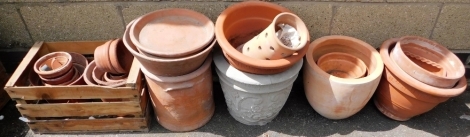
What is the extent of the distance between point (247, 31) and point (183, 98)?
0.66 metres

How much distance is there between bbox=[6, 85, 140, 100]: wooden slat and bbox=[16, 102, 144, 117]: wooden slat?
2.5 inches

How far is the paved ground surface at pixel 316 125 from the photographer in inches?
97.3

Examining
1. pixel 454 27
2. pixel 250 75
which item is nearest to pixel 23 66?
pixel 250 75

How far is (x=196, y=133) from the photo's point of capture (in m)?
2.46

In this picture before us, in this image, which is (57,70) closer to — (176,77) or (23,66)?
(23,66)

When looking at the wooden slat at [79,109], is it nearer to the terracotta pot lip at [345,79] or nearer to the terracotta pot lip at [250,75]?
the terracotta pot lip at [250,75]

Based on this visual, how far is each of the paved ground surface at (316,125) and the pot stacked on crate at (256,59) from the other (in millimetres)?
96

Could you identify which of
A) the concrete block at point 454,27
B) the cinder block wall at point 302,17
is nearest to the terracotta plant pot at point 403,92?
the cinder block wall at point 302,17

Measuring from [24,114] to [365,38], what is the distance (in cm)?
249

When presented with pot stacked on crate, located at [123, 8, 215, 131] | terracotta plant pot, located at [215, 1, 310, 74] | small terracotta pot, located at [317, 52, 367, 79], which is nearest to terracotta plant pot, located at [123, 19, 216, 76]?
pot stacked on crate, located at [123, 8, 215, 131]

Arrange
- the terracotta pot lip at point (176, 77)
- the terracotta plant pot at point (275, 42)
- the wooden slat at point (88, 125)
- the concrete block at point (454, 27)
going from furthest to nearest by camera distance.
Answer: the concrete block at point (454, 27) → the wooden slat at point (88, 125) → the terracotta pot lip at point (176, 77) → the terracotta plant pot at point (275, 42)

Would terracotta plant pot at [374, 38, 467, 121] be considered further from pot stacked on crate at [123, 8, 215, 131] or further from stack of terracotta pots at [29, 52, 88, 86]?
stack of terracotta pots at [29, 52, 88, 86]

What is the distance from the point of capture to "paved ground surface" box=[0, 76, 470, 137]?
2.47 meters

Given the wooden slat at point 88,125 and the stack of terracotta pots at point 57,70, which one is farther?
the wooden slat at point 88,125
